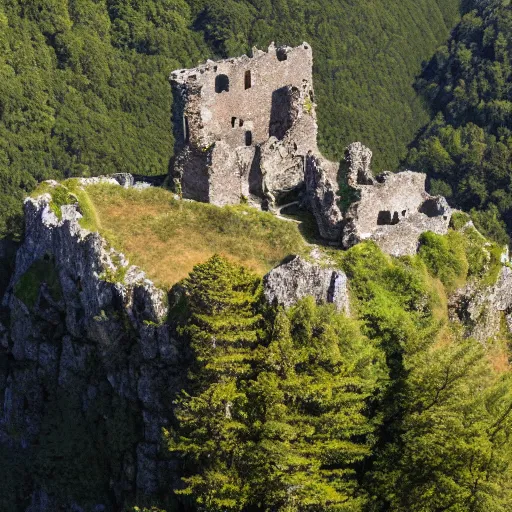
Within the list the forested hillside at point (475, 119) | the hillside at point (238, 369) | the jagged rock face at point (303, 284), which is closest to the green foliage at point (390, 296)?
the hillside at point (238, 369)

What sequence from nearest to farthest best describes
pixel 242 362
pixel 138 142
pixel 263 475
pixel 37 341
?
pixel 263 475 → pixel 242 362 → pixel 37 341 → pixel 138 142

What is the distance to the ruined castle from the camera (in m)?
37.2

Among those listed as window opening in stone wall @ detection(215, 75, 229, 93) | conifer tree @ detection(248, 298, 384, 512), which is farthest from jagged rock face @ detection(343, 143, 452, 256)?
conifer tree @ detection(248, 298, 384, 512)

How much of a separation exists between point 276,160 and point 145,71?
78.2 m

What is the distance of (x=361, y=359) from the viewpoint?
2958 centimetres

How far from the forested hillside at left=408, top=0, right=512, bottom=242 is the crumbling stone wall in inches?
2750

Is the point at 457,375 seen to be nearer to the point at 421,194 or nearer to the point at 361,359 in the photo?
the point at 361,359

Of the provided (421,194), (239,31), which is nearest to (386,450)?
(421,194)

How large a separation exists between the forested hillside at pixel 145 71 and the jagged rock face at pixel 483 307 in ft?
170

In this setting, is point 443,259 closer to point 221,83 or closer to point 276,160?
point 276,160

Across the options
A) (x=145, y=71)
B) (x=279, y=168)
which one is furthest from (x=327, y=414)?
(x=145, y=71)

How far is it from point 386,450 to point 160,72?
94.0m

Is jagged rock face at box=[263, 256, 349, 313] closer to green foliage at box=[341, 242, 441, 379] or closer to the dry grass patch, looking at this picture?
green foliage at box=[341, 242, 441, 379]

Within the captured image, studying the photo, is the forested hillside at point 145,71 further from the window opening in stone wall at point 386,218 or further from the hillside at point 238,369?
the window opening in stone wall at point 386,218
